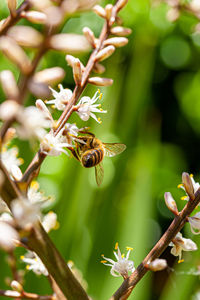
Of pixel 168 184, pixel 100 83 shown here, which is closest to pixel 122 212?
pixel 168 184

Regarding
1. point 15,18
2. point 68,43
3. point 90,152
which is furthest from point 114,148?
point 68,43

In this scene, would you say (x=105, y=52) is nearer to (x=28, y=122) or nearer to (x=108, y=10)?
(x=108, y=10)

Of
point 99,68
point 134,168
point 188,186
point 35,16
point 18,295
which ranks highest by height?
point 35,16

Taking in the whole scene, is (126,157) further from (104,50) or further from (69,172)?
(104,50)

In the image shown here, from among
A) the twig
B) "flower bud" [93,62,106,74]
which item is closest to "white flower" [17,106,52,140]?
"flower bud" [93,62,106,74]

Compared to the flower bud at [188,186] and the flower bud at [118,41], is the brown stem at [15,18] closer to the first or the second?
the flower bud at [118,41]

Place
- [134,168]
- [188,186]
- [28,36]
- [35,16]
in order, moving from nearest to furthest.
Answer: [28,36] → [35,16] → [188,186] → [134,168]
